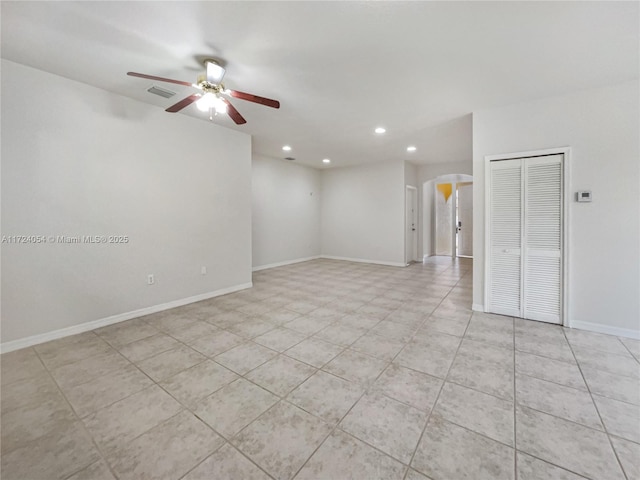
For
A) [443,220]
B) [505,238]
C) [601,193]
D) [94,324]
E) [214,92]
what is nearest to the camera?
[214,92]

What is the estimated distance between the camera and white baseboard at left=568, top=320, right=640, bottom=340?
293 centimetres

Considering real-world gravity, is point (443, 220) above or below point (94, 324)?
above

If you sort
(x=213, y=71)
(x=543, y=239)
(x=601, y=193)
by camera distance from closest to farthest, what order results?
(x=213, y=71) < (x=601, y=193) < (x=543, y=239)

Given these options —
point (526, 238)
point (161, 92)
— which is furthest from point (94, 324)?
point (526, 238)

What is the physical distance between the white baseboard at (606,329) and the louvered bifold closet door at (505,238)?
0.56m

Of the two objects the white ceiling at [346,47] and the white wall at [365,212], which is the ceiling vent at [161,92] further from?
the white wall at [365,212]

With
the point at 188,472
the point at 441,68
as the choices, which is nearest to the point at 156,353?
the point at 188,472

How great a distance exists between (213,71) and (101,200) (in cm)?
214

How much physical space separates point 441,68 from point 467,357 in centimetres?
287

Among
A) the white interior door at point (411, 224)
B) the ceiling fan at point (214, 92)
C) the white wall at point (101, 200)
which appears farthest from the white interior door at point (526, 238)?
the white wall at point (101, 200)

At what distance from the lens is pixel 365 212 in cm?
778

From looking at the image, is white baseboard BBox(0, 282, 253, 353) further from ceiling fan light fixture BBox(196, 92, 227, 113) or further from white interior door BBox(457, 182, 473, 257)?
white interior door BBox(457, 182, 473, 257)

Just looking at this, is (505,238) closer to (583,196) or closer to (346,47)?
(583,196)

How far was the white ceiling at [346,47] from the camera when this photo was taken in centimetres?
196
